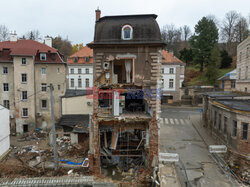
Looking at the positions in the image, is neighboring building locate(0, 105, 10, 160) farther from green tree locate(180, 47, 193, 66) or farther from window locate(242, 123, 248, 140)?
green tree locate(180, 47, 193, 66)

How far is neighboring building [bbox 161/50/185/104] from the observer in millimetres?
35656

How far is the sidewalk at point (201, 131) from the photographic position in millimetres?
17344

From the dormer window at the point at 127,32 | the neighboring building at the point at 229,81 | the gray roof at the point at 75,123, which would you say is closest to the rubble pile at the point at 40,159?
the gray roof at the point at 75,123

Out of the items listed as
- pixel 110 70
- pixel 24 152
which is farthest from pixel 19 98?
pixel 110 70

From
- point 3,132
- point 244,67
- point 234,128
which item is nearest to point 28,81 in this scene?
point 3,132

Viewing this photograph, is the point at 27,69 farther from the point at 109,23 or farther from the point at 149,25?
the point at 149,25

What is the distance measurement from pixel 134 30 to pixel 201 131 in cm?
1499

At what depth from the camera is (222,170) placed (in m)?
12.1

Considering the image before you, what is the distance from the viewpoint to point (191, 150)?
50.7 ft

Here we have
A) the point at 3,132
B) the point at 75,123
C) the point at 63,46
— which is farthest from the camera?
the point at 63,46

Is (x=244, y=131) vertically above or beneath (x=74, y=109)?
beneath

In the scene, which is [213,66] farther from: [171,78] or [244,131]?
[244,131]

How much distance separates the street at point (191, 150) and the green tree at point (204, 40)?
24428 millimetres

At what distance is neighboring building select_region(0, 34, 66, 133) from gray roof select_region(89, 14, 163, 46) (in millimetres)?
13389
